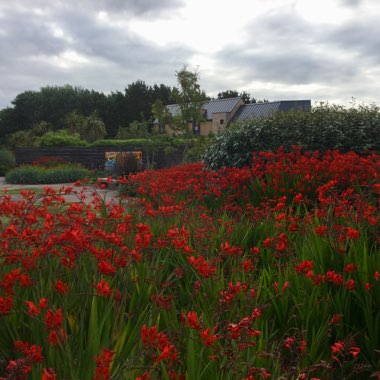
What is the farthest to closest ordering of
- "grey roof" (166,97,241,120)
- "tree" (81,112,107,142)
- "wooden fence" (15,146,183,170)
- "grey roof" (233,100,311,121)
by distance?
"grey roof" (166,97,241,120) → "tree" (81,112,107,142) → "grey roof" (233,100,311,121) → "wooden fence" (15,146,183,170)

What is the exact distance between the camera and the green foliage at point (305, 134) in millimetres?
8133

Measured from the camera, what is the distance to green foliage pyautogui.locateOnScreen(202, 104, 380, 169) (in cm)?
813

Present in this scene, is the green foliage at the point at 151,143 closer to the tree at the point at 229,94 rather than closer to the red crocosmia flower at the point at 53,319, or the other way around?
the red crocosmia flower at the point at 53,319

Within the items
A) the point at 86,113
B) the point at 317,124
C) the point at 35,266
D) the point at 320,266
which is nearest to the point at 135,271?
the point at 35,266

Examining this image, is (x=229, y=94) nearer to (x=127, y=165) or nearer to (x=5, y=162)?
(x=5, y=162)

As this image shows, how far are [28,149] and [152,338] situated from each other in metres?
28.7

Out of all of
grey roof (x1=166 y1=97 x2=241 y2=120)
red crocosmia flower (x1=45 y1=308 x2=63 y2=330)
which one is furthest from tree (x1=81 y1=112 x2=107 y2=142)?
red crocosmia flower (x1=45 y1=308 x2=63 y2=330)

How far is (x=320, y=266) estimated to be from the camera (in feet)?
10.3

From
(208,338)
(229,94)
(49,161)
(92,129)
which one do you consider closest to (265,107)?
(92,129)

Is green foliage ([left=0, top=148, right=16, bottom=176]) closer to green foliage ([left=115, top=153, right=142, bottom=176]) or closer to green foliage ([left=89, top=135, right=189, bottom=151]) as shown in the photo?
green foliage ([left=89, top=135, right=189, bottom=151])

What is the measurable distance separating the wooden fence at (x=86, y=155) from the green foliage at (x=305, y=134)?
1842 cm

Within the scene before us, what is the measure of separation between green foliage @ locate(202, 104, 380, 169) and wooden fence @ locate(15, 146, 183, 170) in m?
18.4

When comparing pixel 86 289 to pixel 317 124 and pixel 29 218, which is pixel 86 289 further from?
pixel 317 124

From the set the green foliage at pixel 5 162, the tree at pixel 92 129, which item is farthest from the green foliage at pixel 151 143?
the tree at pixel 92 129
